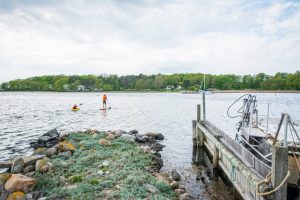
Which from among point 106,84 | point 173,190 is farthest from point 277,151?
point 106,84

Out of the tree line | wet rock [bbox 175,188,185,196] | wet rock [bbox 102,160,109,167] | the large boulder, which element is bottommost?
the large boulder

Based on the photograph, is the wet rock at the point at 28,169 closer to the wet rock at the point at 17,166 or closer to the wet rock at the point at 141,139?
the wet rock at the point at 17,166

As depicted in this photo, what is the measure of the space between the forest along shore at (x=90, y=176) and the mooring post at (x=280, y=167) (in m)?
2.93

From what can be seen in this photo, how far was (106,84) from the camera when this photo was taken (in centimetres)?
16288

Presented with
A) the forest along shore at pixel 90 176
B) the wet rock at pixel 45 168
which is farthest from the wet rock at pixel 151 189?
the wet rock at pixel 45 168

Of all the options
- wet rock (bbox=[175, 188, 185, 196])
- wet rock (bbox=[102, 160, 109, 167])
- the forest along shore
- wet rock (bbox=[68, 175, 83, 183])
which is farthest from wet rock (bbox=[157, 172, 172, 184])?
wet rock (bbox=[68, 175, 83, 183])

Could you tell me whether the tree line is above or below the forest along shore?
above

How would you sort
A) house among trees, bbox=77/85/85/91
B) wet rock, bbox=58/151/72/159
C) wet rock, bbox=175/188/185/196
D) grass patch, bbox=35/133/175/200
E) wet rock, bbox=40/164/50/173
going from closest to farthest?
grass patch, bbox=35/133/175/200 → wet rock, bbox=175/188/185/196 → wet rock, bbox=40/164/50/173 → wet rock, bbox=58/151/72/159 → house among trees, bbox=77/85/85/91

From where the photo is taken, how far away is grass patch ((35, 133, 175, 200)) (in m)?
6.88

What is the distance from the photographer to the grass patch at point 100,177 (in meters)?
6.88

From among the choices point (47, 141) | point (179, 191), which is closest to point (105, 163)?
point (179, 191)

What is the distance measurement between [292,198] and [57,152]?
1006 cm

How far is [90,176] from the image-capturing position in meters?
8.17

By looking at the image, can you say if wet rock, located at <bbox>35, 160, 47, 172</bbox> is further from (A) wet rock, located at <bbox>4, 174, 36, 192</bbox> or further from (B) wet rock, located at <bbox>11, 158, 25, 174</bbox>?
(A) wet rock, located at <bbox>4, 174, 36, 192</bbox>
